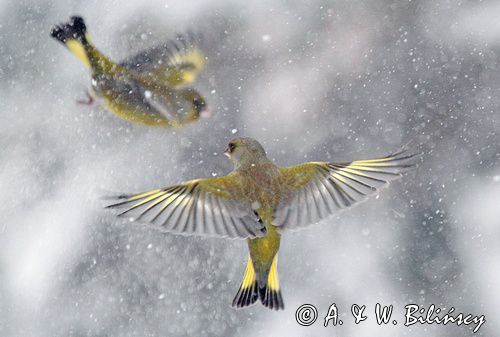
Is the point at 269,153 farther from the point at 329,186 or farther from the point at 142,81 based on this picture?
the point at 329,186

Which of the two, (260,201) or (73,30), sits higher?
(73,30)

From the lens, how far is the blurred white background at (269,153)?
2229mm

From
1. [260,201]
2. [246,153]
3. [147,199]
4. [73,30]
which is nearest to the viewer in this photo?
[147,199]

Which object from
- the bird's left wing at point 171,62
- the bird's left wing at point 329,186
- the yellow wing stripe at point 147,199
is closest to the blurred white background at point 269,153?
the bird's left wing at point 171,62

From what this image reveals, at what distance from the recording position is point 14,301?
2.30 meters

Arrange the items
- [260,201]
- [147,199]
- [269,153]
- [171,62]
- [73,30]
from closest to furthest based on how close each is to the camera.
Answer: [147,199], [260,201], [73,30], [171,62], [269,153]

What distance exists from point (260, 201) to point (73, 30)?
2.65 feet

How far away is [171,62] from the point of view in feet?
6.89

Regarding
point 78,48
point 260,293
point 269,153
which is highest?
point 78,48

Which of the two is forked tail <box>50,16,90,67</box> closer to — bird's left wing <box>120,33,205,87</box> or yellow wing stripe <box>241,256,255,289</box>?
bird's left wing <box>120,33,205,87</box>

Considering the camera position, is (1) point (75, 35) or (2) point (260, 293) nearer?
(2) point (260, 293)

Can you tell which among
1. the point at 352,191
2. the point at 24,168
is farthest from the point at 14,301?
the point at 352,191
